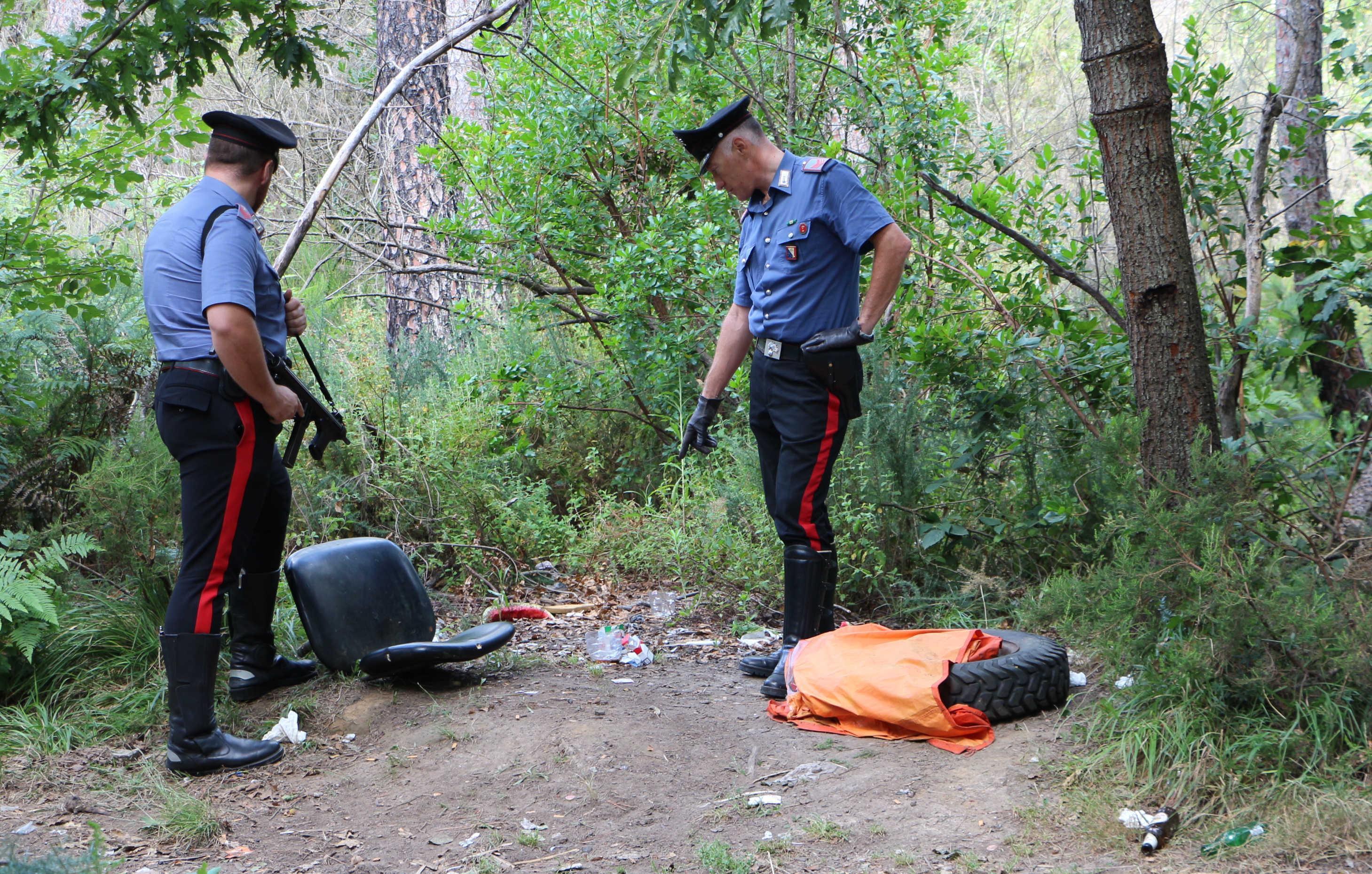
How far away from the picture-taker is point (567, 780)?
11.1 ft

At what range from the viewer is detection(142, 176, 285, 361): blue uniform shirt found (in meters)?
3.42

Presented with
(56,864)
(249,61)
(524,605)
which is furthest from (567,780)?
(249,61)

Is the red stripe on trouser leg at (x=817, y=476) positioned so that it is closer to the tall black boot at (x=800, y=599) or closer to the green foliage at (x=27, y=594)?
the tall black boot at (x=800, y=599)

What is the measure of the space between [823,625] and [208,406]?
2.52m

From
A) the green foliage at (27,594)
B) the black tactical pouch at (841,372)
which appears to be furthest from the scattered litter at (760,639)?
the green foliage at (27,594)

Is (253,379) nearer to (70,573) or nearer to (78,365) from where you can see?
(70,573)

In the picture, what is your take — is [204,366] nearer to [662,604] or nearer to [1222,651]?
[662,604]

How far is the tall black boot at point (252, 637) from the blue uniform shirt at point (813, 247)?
2303 mm

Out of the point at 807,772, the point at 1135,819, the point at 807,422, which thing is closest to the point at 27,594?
the point at 807,772

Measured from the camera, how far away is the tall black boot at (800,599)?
4.11 m

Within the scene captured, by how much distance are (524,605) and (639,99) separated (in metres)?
3.59

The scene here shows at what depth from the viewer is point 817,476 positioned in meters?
4.07

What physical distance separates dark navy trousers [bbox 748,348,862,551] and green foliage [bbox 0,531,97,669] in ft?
9.00

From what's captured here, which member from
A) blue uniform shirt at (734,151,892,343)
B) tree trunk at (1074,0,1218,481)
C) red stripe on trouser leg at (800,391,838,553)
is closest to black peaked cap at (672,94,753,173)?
blue uniform shirt at (734,151,892,343)
